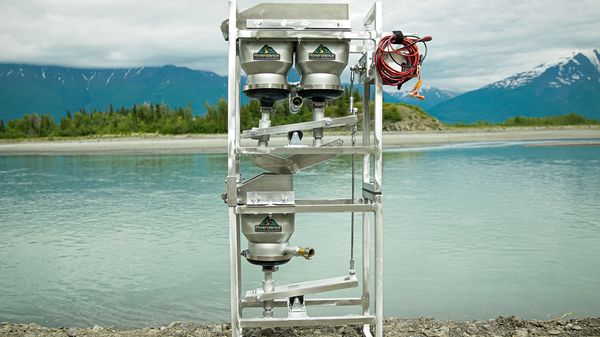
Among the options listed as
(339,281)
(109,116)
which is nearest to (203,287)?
(339,281)

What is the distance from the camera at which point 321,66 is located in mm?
3654

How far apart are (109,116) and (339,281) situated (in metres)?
72.2

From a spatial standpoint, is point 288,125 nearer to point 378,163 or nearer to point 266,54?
point 266,54

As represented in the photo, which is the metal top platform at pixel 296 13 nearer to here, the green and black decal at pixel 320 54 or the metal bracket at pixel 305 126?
the green and black decal at pixel 320 54

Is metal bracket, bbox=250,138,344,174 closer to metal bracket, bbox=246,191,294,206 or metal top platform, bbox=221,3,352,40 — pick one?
metal bracket, bbox=246,191,294,206

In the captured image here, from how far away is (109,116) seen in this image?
2815 inches

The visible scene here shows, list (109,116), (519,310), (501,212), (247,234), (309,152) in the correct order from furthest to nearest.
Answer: (109,116) < (501,212) < (519,310) < (247,234) < (309,152)

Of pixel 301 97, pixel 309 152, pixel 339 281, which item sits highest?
pixel 301 97

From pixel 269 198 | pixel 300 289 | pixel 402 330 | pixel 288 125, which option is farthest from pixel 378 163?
pixel 402 330

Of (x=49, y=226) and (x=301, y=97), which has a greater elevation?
(x=301, y=97)

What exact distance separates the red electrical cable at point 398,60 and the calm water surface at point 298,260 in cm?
225

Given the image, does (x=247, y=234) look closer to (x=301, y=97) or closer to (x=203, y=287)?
(x=301, y=97)

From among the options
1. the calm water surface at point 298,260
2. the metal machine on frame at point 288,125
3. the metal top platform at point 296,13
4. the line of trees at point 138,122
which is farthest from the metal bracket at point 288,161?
the line of trees at point 138,122

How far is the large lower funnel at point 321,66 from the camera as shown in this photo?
11.9ft
